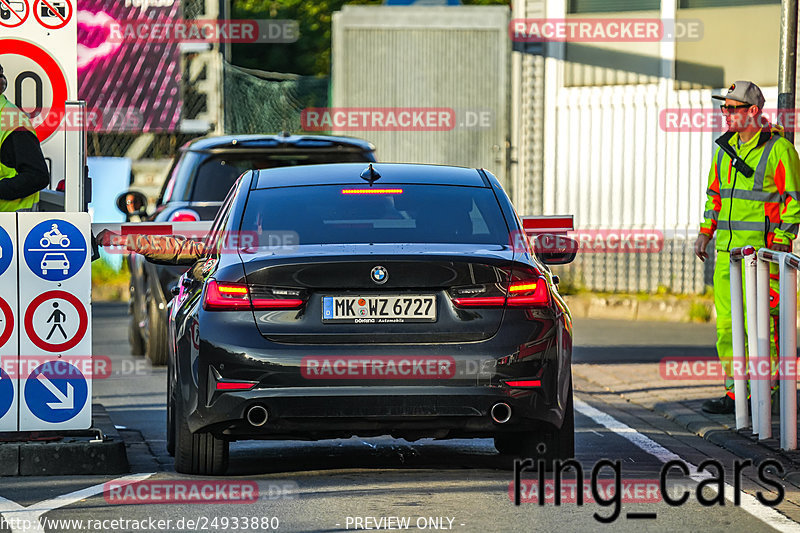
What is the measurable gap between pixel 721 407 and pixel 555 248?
2.35m

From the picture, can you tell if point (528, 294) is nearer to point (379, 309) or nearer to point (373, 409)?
point (379, 309)

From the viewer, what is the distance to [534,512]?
7270 mm

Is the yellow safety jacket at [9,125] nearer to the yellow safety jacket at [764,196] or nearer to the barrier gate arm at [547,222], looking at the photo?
the barrier gate arm at [547,222]

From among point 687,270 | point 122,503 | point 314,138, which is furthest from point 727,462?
point 687,270

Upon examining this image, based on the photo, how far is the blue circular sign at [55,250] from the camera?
338 inches

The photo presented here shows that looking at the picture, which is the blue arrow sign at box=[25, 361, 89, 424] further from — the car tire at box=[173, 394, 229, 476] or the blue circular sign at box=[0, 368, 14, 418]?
the car tire at box=[173, 394, 229, 476]

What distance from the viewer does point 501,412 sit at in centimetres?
788

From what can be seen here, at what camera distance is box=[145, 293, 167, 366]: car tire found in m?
13.8

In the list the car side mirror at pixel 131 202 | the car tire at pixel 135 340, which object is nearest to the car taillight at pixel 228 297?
the car side mirror at pixel 131 202

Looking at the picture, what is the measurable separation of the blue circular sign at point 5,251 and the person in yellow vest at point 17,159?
365 millimetres

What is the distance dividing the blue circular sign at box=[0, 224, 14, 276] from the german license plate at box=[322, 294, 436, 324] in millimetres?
1727

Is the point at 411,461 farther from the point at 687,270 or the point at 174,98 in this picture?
the point at 174,98

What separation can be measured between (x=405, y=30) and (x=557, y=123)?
441 cm

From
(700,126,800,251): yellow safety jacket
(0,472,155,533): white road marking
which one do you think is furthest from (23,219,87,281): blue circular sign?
(700,126,800,251): yellow safety jacket
